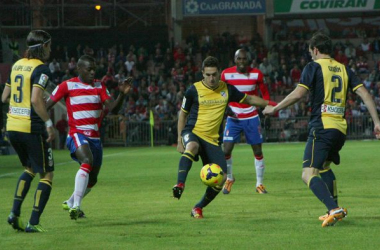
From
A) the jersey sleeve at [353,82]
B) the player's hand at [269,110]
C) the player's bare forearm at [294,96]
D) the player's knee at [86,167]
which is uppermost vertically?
the jersey sleeve at [353,82]

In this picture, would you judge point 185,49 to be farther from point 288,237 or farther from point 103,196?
point 288,237

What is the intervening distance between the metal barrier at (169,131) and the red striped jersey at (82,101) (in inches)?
1074

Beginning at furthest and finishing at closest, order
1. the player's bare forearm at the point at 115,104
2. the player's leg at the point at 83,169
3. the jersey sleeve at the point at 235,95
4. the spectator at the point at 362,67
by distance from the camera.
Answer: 1. the spectator at the point at 362,67
2. the jersey sleeve at the point at 235,95
3. the player's leg at the point at 83,169
4. the player's bare forearm at the point at 115,104

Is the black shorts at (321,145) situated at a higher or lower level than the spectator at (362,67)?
higher

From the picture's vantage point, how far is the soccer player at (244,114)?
1539 centimetres

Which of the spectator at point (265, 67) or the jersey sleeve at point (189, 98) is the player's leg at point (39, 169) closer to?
→ the jersey sleeve at point (189, 98)

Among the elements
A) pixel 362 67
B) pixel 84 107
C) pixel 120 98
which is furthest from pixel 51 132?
pixel 362 67

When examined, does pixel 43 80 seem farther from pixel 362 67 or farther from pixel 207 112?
pixel 362 67

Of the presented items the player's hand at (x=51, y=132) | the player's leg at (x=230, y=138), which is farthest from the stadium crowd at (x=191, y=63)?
the player's hand at (x=51, y=132)

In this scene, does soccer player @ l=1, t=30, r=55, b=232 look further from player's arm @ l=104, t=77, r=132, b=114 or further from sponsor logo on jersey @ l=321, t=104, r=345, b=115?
sponsor logo on jersey @ l=321, t=104, r=345, b=115

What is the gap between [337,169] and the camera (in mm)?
20766

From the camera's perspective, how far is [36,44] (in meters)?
10.1

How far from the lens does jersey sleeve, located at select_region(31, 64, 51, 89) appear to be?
975 cm

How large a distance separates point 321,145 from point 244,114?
5.50m
